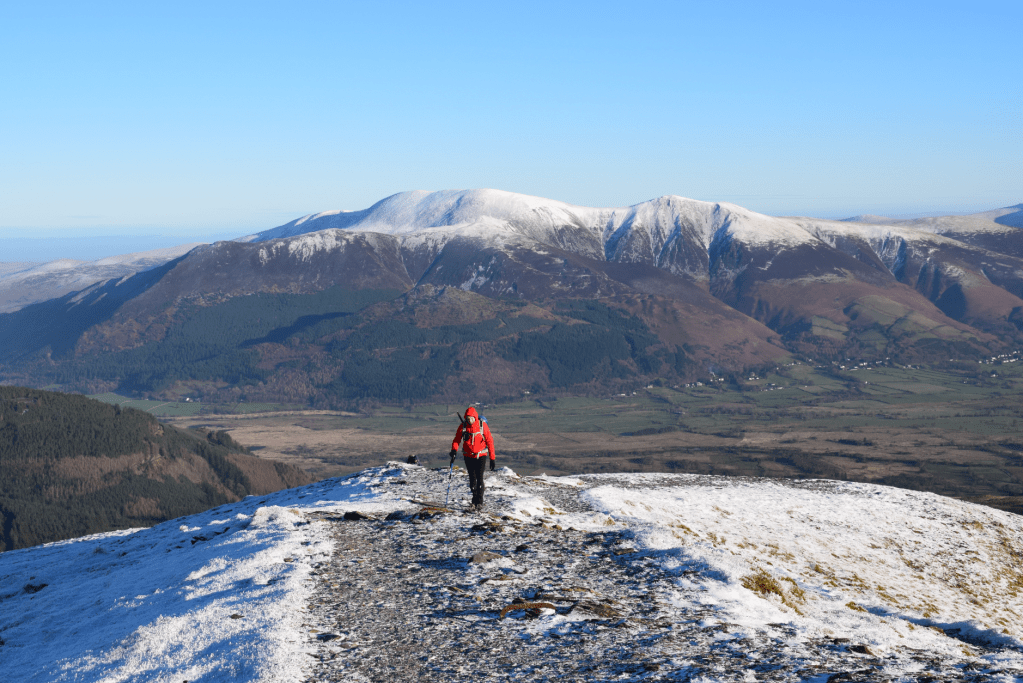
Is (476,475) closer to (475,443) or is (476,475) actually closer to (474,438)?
(475,443)

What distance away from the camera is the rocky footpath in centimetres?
2285

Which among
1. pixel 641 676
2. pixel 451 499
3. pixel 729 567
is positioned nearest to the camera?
pixel 641 676

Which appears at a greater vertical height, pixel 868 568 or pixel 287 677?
pixel 287 677

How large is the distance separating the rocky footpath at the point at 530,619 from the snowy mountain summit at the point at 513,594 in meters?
0.11

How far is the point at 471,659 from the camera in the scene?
78.1ft

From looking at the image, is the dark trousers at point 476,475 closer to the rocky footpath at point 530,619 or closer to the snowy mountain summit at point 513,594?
the snowy mountain summit at point 513,594

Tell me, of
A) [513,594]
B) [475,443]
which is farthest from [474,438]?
[513,594]

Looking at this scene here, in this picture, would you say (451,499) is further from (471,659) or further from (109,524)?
(109,524)

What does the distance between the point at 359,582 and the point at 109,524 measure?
178 m

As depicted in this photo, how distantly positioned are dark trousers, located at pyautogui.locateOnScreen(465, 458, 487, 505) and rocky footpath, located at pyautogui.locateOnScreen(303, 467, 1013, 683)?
2.02m

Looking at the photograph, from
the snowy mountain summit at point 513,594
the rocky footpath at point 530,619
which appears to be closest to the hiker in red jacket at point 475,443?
the snowy mountain summit at point 513,594

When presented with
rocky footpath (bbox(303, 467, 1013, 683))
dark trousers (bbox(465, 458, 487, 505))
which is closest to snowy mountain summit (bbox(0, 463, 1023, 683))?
rocky footpath (bbox(303, 467, 1013, 683))

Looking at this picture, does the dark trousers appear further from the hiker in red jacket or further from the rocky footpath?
the rocky footpath

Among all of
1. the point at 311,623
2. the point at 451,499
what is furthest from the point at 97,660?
the point at 451,499
